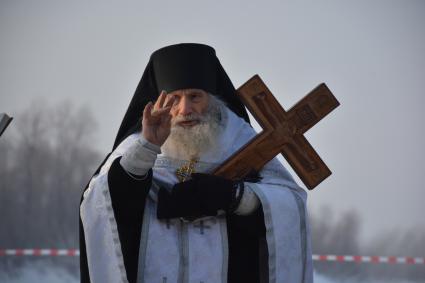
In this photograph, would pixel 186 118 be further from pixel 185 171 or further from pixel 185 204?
pixel 185 204

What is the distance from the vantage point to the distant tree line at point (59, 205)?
8953 millimetres

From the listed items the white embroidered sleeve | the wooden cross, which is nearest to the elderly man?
the white embroidered sleeve

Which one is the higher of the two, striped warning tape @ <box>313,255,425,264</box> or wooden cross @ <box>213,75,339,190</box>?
wooden cross @ <box>213,75,339,190</box>

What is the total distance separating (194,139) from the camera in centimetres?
425

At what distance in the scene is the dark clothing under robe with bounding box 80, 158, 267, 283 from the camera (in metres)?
3.87

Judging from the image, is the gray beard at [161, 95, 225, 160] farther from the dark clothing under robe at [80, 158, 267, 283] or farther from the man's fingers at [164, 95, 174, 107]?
the dark clothing under robe at [80, 158, 267, 283]

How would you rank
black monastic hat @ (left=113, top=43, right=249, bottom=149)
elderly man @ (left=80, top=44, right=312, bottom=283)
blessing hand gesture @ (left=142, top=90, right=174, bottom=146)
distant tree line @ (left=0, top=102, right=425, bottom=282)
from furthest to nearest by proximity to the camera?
distant tree line @ (left=0, top=102, right=425, bottom=282)
black monastic hat @ (left=113, top=43, right=249, bottom=149)
elderly man @ (left=80, top=44, right=312, bottom=283)
blessing hand gesture @ (left=142, top=90, right=174, bottom=146)

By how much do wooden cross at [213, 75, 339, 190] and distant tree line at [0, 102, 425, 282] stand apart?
4.64 meters

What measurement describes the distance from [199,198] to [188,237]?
255 mm

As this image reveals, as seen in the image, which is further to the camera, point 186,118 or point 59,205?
point 59,205

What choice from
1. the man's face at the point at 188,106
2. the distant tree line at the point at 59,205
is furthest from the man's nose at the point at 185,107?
the distant tree line at the point at 59,205

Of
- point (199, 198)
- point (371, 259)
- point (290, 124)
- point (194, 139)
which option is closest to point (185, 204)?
point (199, 198)

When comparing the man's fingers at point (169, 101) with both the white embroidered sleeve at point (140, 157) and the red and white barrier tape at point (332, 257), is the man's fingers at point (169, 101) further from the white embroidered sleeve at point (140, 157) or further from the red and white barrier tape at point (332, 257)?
the red and white barrier tape at point (332, 257)

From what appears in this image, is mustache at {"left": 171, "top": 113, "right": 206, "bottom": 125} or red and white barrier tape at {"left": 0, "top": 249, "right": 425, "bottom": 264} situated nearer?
mustache at {"left": 171, "top": 113, "right": 206, "bottom": 125}
